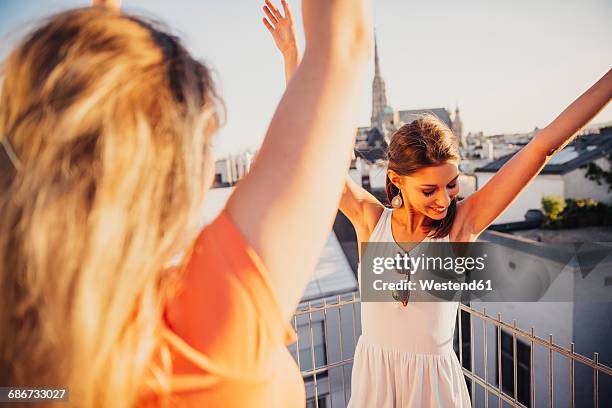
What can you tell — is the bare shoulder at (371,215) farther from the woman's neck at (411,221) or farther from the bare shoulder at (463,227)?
the bare shoulder at (463,227)

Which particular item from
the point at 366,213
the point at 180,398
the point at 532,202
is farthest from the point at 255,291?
the point at 532,202

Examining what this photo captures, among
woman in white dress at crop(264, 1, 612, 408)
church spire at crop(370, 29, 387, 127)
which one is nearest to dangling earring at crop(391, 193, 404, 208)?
woman in white dress at crop(264, 1, 612, 408)

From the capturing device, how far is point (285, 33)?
1.05 metres

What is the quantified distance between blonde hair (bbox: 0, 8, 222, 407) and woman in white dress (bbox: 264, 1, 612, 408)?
1.10 meters

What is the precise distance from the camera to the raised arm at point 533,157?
105 cm

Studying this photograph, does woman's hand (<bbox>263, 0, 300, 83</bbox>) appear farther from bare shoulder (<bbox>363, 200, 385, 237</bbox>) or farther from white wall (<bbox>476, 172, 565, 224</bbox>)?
white wall (<bbox>476, 172, 565, 224</bbox>)

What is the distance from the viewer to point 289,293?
41cm

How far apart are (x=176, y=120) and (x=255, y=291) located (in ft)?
0.65

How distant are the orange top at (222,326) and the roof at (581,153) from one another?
1198 centimetres

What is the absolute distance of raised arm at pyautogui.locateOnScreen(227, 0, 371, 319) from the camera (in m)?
0.38

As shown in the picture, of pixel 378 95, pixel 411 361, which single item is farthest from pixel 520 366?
pixel 378 95

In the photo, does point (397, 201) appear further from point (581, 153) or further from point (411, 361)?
point (581, 153)

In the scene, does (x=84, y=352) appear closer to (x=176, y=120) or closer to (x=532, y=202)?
(x=176, y=120)

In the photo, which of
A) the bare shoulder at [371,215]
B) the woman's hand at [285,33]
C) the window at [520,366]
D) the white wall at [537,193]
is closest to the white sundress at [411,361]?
the bare shoulder at [371,215]
